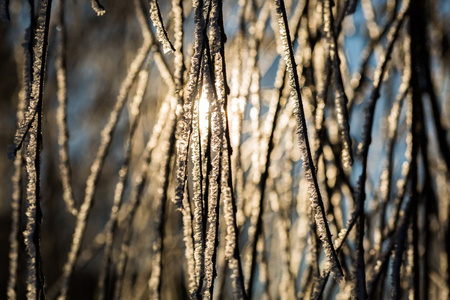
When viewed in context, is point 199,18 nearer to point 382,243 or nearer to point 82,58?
point 382,243

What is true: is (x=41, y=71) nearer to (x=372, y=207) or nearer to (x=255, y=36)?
(x=255, y=36)

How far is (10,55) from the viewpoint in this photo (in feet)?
6.82

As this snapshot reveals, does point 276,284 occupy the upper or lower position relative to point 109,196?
lower

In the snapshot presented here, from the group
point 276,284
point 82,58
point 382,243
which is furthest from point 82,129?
point 382,243

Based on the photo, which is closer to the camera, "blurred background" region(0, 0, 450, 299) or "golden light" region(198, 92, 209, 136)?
"golden light" region(198, 92, 209, 136)

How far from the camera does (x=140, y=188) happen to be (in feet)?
2.87

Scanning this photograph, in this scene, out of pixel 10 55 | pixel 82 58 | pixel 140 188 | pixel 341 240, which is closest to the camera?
pixel 341 240

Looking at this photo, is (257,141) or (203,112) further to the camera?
(257,141)

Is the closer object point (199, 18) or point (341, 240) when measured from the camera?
point (199, 18)

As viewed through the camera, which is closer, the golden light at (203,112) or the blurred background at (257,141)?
the golden light at (203,112)

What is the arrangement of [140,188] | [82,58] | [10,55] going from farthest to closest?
[10,55]
[82,58]
[140,188]

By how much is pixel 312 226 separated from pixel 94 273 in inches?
80.6

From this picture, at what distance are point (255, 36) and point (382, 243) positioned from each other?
42 centimetres

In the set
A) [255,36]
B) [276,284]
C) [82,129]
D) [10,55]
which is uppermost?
[10,55]
